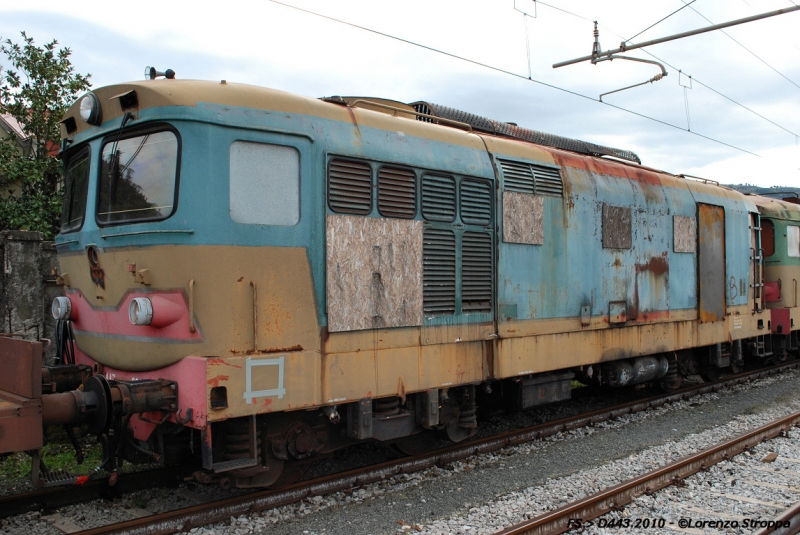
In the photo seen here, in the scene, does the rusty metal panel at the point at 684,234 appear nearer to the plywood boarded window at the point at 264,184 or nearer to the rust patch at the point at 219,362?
the plywood boarded window at the point at 264,184

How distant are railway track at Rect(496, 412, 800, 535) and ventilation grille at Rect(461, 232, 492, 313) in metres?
2.06

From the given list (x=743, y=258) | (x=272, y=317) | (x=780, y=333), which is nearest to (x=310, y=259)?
(x=272, y=317)

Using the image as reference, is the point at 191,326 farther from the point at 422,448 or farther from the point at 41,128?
the point at 41,128

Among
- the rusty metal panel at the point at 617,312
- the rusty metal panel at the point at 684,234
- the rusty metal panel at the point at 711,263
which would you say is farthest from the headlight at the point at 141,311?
the rusty metal panel at the point at 711,263

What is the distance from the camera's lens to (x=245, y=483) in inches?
205

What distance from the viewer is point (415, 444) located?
6879 mm

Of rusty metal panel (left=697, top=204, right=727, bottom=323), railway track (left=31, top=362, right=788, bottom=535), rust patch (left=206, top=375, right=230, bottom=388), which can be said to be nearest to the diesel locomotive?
rust patch (left=206, top=375, right=230, bottom=388)

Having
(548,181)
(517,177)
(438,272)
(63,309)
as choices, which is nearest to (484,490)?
(438,272)

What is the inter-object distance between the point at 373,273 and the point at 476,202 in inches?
61.5

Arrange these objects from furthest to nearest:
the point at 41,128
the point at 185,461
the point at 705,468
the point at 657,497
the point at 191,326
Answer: the point at 41,128 < the point at 705,468 < the point at 185,461 < the point at 657,497 < the point at 191,326

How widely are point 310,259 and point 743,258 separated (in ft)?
28.9

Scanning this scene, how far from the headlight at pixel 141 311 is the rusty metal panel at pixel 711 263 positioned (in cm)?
824

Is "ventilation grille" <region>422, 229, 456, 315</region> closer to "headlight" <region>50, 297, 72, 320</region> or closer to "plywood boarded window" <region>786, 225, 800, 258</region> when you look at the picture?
"headlight" <region>50, 297, 72, 320</region>

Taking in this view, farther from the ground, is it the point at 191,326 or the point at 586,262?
the point at 586,262
